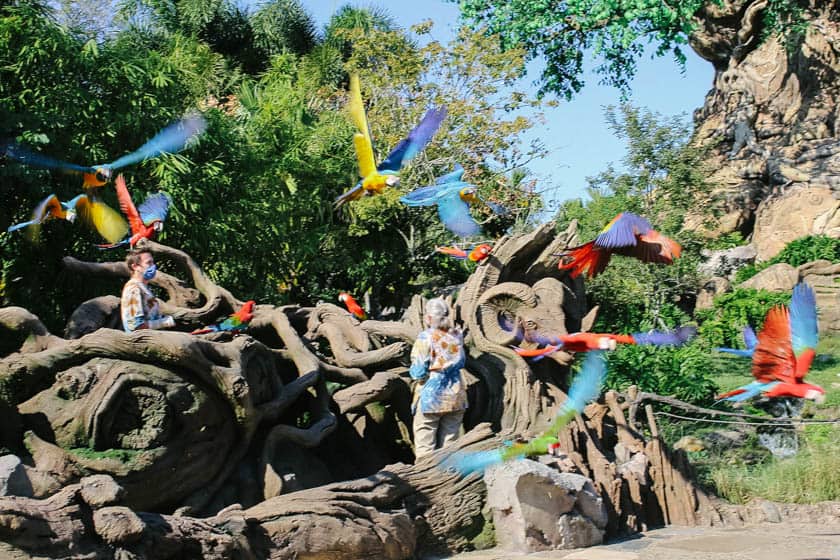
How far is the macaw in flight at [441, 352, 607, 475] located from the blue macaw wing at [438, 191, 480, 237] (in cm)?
118

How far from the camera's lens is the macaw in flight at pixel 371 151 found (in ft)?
20.6

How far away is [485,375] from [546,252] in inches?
48.5

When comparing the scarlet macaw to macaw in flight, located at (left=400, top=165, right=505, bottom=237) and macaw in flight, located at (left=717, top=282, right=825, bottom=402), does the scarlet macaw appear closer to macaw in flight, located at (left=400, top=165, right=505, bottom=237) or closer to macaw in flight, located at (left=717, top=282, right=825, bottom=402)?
macaw in flight, located at (left=400, top=165, right=505, bottom=237)

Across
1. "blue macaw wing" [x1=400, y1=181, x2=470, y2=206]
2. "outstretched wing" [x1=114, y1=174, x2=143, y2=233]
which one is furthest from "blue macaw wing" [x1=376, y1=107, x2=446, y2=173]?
"outstretched wing" [x1=114, y1=174, x2=143, y2=233]

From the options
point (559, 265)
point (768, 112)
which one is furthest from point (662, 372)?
point (768, 112)

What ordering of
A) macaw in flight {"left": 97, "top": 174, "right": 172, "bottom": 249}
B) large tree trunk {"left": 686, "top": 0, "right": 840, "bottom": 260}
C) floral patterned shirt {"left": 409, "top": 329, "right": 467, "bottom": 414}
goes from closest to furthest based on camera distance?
floral patterned shirt {"left": 409, "top": 329, "right": 467, "bottom": 414} < macaw in flight {"left": 97, "top": 174, "right": 172, "bottom": 249} < large tree trunk {"left": 686, "top": 0, "right": 840, "bottom": 260}

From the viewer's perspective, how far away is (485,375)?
772cm

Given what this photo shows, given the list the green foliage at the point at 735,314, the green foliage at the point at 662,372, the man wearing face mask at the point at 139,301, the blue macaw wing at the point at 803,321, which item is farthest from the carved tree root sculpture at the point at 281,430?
the green foliage at the point at 735,314

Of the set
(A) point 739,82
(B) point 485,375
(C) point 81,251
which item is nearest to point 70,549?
(B) point 485,375

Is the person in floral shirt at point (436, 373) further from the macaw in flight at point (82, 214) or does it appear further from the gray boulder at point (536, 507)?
the macaw in flight at point (82, 214)

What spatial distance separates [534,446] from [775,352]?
158 centimetres

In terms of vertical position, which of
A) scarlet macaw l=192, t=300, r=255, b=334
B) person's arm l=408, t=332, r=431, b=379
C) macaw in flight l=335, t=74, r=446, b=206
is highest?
macaw in flight l=335, t=74, r=446, b=206

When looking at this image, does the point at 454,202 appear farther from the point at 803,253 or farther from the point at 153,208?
the point at 803,253

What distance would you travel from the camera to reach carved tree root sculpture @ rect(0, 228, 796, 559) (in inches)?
210
